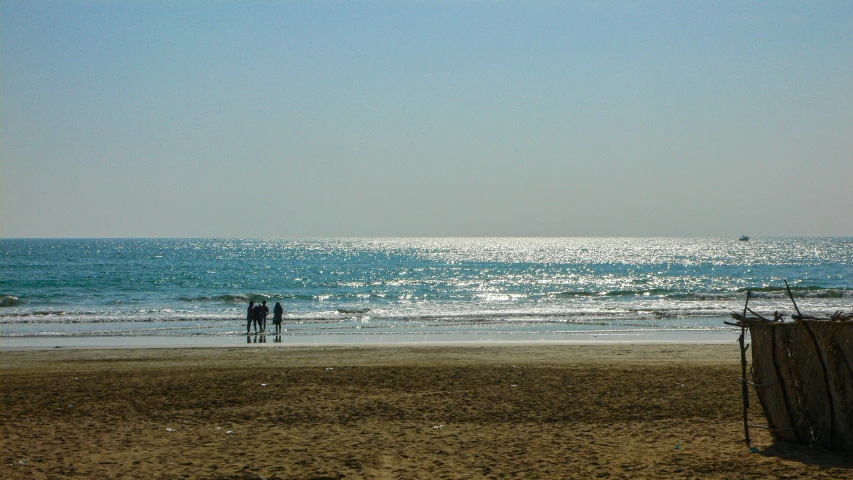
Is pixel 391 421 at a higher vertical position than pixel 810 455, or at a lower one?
lower

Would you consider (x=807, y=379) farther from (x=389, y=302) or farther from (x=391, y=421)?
(x=389, y=302)

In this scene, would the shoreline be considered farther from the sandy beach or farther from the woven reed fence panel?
the woven reed fence panel

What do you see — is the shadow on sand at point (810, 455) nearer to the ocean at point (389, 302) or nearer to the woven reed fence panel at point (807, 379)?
the woven reed fence panel at point (807, 379)

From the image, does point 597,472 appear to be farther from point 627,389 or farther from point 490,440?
point 627,389

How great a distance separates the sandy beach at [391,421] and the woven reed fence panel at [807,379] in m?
0.31

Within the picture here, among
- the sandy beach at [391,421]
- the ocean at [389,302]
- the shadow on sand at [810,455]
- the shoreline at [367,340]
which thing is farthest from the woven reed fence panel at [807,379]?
the shoreline at [367,340]

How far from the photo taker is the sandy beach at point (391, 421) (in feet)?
29.5

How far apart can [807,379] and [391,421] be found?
6.04 m

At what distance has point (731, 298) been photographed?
49062 mm

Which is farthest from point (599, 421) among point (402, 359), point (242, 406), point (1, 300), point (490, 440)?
point (1, 300)

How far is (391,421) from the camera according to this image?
11586mm

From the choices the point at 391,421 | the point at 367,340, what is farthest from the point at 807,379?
the point at 367,340

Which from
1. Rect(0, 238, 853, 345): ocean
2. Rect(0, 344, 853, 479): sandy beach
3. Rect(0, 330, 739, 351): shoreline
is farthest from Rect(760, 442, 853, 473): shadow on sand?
Rect(0, 330, 739, 351): shoreline

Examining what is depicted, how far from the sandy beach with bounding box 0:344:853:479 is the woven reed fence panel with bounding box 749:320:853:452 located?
12.3 inches
